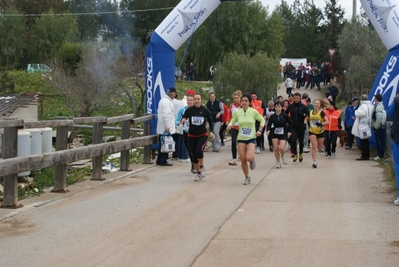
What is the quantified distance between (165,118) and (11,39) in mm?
43953

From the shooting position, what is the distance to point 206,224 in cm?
905

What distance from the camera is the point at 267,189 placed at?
496 inches

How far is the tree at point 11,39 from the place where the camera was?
56.6 metres

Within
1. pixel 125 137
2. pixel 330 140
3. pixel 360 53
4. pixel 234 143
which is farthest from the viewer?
pixel 360 53

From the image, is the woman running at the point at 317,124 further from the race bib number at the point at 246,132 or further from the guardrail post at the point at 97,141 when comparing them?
the guardrail post at the point at 97,141

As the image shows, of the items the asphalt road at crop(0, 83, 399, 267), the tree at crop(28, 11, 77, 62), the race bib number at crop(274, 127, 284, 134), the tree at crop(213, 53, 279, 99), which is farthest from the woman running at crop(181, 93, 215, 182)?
the tree at crop(28, 11, 77, 62)

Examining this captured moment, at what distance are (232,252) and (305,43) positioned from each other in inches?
3202

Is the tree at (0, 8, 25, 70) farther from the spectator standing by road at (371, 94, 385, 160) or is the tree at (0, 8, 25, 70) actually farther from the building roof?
the spectator standing by road at (371, 94, 385, 160)

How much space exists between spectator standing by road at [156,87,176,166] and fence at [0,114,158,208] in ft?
1.37

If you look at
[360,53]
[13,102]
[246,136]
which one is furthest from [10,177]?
[360,53]

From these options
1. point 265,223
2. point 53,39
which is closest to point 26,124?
point 265,223

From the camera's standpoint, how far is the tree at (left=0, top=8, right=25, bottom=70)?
56625 mm

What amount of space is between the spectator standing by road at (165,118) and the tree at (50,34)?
41175 millimetres

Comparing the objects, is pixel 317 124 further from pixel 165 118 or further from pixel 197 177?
pixel 197 177
